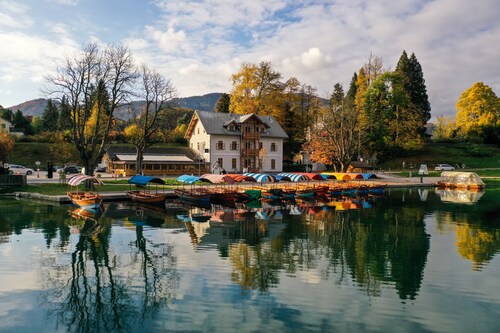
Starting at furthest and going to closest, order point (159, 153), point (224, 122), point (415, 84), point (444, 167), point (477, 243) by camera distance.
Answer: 1. point (415, 84)
2. point (444, 167)
3. point (224, 122)
4. point (159, 153)
5. point (477, 243)

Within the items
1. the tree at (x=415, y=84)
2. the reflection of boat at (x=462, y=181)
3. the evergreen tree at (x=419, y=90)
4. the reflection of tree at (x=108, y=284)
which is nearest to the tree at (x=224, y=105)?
the tree at (x=415, y=84)

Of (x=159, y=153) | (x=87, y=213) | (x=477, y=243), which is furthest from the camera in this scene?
(x=159, y=153)

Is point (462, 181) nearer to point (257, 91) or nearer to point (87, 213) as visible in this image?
point (257, 91)

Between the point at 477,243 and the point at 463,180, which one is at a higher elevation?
the point at 463,180

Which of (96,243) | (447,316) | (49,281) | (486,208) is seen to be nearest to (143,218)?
(96,243)

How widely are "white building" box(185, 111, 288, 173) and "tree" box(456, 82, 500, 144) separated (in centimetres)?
4751

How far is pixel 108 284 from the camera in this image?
16000 millimetres

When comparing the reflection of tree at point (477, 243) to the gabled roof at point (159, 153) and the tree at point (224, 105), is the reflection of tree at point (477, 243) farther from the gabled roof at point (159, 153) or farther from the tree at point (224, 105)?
the tree at point (224, 105)

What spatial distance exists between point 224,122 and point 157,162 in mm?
15920

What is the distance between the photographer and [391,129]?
8569 cm

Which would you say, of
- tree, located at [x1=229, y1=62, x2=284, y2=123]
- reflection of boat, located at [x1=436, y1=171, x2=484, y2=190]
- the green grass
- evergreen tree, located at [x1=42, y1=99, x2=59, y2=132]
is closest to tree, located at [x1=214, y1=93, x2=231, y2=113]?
tree, located at [x1=229, y1=62, x2=284, y2=123]

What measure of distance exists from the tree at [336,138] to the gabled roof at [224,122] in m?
7.38

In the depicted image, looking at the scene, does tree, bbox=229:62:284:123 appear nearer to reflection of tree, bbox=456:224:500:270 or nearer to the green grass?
the green grass

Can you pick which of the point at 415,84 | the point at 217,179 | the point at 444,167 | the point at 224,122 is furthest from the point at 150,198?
the point at 415,84
